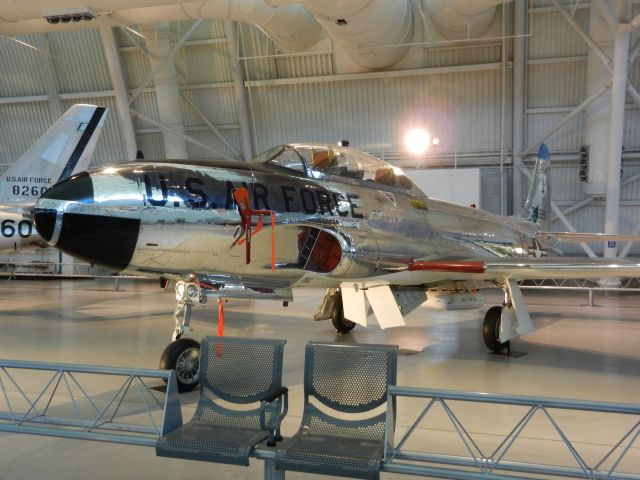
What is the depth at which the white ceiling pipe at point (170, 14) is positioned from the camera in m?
11.0

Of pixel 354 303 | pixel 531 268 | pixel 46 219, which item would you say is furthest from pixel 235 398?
pixel 531 268

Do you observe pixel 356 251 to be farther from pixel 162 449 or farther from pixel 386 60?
pixel 386 60

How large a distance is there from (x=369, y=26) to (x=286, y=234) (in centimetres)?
746

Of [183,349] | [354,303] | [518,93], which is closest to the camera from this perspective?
[183,349]

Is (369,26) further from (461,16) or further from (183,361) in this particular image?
(183,361)

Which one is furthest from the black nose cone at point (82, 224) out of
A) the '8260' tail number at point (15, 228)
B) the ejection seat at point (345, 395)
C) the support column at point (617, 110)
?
the support column at point (617, 110)

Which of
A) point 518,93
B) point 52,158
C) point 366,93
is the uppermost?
point 366,93

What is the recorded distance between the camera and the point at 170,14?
13.2 metres

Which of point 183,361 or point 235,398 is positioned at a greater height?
point 235,398

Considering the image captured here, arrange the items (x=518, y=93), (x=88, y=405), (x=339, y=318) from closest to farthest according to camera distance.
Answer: (x=88, y=405)
(x=339, y=318)
(x=518, y=93)

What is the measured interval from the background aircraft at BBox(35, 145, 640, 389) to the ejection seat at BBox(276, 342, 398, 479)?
7.59ft

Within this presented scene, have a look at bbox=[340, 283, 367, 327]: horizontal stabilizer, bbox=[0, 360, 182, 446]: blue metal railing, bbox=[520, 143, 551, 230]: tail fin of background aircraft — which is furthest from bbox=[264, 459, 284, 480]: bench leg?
bbox=[520, 143, 551, 230]: tail fin of background aircraft

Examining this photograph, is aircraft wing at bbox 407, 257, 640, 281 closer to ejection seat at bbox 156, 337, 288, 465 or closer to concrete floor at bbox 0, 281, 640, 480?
concrete floor at bbox 0, 281, 640, 480

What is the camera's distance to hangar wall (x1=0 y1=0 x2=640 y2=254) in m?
16.3
